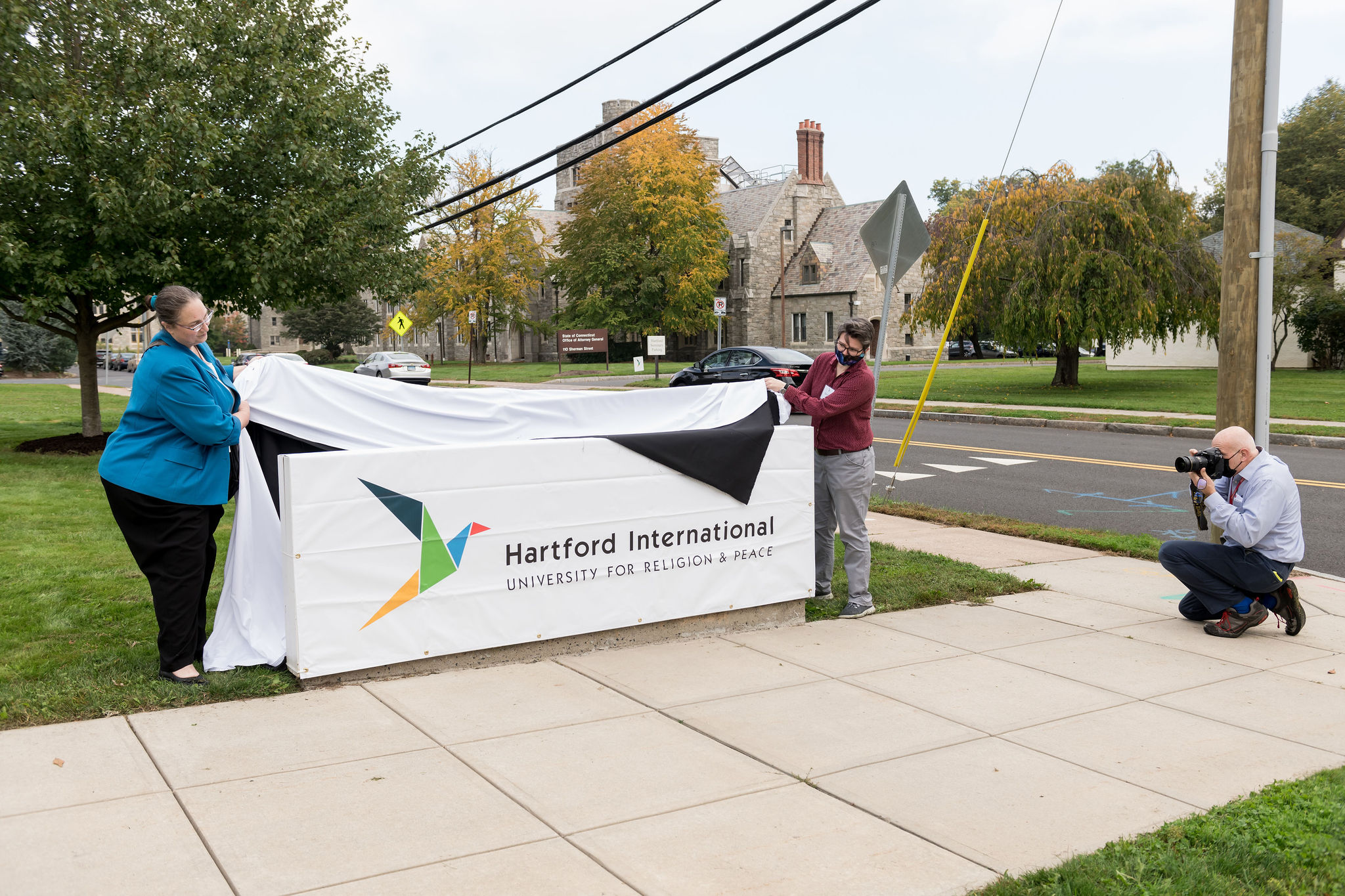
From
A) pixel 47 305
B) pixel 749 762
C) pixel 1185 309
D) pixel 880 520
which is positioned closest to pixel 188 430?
pixel 749 762

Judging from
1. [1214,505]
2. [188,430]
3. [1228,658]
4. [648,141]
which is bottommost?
[1228,658]

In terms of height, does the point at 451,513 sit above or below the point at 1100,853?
above

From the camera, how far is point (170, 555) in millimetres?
5129

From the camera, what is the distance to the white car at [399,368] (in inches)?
1646

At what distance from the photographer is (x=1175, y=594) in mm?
7578

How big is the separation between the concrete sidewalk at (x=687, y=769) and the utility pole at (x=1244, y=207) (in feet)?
7.78

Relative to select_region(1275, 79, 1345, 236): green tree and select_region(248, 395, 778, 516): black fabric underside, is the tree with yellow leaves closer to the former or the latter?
select_region(1275, 79, 1345, 236): green tree

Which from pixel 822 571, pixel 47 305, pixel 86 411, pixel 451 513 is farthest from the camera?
pixel 86 411

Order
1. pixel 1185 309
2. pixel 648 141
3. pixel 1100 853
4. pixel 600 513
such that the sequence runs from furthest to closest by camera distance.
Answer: pixel 648 141 < pixel 1185 309 < pixel 600 513 < pixel 1100 853

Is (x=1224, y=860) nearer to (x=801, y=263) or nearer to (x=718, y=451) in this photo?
(x=718, y=451)

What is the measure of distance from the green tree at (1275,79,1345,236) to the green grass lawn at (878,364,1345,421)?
27.8 meters

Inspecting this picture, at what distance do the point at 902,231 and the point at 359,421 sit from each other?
6.51 m

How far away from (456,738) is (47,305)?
11664 mm

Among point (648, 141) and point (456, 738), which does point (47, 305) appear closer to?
point (456, 738)
